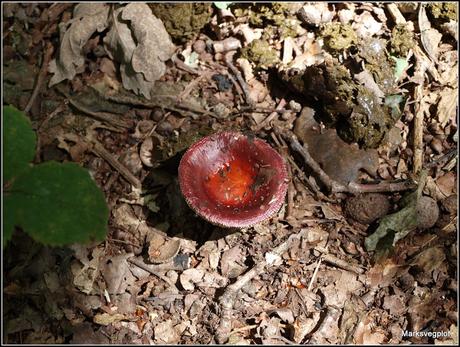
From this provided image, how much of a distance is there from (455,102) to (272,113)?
158 centimetres

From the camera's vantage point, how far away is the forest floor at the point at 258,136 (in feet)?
11.5

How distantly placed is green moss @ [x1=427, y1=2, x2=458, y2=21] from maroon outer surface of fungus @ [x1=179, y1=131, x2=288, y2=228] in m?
1.99

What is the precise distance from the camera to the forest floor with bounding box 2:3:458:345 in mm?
3500

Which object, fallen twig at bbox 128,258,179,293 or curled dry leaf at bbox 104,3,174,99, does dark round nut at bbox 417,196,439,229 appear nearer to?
fallen twig at bbox 128,258,179,293

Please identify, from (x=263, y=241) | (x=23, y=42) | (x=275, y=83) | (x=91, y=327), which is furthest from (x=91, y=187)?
(x=23, y=42)

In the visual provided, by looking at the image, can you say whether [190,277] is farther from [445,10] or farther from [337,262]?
[445,10]

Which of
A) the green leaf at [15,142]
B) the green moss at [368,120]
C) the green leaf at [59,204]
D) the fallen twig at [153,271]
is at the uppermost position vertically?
the green leaf at [15,142]

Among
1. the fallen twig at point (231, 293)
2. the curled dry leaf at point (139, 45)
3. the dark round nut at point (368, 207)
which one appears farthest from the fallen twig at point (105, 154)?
the dark round nut at point (368, 207)

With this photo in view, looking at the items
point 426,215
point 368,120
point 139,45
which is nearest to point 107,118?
point 139,45

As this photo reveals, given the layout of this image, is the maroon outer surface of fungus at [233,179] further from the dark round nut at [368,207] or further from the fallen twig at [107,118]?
the fallen twig at [107,118]

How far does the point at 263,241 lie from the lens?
3734mm

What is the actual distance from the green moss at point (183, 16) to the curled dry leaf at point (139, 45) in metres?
0.07

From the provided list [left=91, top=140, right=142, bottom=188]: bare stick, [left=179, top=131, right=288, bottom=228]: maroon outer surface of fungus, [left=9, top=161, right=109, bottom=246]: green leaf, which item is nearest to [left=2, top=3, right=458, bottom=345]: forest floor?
[left=91, top=140, right=142, bottom=188]: bare stick

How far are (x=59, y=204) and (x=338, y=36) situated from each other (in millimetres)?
2849
